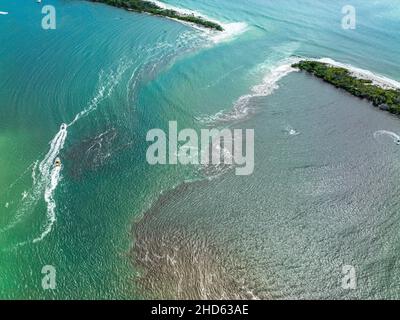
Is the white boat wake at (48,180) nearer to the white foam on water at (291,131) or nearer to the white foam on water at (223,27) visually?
the white foam on water at (291,131)

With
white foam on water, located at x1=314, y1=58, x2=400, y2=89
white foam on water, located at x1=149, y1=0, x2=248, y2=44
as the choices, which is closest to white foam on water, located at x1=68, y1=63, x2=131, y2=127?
white foam on water, located at x1=149, y1=0, x2=248, y2=44

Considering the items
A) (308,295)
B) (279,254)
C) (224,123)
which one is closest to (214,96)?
(224,123)

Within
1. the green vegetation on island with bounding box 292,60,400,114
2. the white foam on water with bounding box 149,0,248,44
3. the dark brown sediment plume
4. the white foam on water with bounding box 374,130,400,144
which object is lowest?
the dark brown sediment plume

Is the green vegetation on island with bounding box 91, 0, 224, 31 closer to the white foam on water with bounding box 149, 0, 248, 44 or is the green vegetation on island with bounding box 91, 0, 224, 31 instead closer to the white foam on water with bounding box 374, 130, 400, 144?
the white foam on water with bounding box 149, 0, 248, 44

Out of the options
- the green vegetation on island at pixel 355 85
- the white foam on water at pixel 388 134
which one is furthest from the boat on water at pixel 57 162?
the green vegetation on island at pixel 355 85
